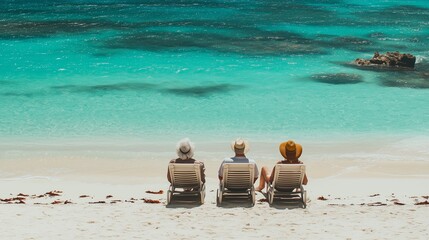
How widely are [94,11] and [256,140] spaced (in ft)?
94.9

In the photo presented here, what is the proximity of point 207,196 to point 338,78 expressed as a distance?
1392 cm

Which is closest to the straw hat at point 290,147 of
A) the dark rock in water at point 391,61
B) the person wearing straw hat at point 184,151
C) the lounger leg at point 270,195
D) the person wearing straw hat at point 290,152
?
the person wearing straw hat at point 290,152

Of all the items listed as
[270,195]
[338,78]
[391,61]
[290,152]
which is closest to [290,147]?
[290,152]

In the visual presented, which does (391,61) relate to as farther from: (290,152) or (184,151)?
(184,151)

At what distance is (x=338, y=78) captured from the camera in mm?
24984

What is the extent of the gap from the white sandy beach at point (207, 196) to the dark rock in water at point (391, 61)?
32.3 feet

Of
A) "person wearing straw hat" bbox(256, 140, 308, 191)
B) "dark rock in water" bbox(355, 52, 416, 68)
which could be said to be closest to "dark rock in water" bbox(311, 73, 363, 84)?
"dark rock in water" bbox(355, 52, 416, 68)

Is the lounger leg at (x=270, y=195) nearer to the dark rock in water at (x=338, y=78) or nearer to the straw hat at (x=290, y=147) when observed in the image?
the straw hat at (x=290, y=147)

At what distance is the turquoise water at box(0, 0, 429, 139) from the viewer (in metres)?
19.2

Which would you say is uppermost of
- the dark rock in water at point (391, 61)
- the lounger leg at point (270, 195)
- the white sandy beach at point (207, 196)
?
the dark rock in water at point (391, 61)

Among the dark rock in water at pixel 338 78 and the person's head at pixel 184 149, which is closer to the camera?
the person's head at pixel 184 149

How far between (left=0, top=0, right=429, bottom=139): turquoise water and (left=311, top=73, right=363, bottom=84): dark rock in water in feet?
0.12

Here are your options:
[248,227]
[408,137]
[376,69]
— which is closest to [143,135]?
[408,137]

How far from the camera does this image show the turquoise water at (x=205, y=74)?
1919cm
